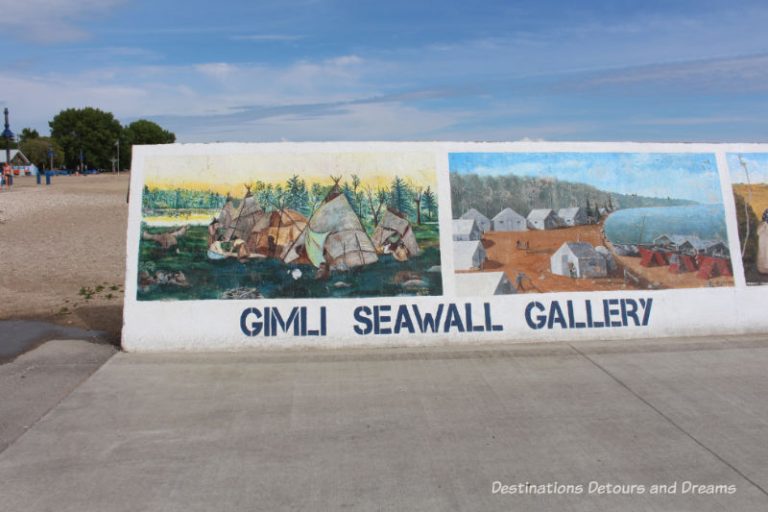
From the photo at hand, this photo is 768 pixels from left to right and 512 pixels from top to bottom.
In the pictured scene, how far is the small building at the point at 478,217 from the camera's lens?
28.5 ft

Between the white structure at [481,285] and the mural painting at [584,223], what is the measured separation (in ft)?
0.04

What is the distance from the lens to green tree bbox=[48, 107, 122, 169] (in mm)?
118375

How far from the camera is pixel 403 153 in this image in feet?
28.8

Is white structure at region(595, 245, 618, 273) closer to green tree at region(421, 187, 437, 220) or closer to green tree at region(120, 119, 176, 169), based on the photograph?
green tree at region(421, 187, 437, 220)

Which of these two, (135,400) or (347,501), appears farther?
(135,400)

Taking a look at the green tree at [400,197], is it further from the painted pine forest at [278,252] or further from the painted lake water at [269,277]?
the painted lake water at [269,277]

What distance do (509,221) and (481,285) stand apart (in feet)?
2.80

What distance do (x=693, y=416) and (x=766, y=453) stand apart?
791 mm

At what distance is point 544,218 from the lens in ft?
29.0

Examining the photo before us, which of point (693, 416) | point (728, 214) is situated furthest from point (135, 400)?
point (728, 214)

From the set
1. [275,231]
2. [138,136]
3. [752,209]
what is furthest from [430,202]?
[138,136]

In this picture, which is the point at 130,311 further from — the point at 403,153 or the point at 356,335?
the point at 403,153

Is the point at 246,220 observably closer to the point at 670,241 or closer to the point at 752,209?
the point at 670,241

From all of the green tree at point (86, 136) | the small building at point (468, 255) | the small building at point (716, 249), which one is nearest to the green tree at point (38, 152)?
the green tree at point (86, 136)
